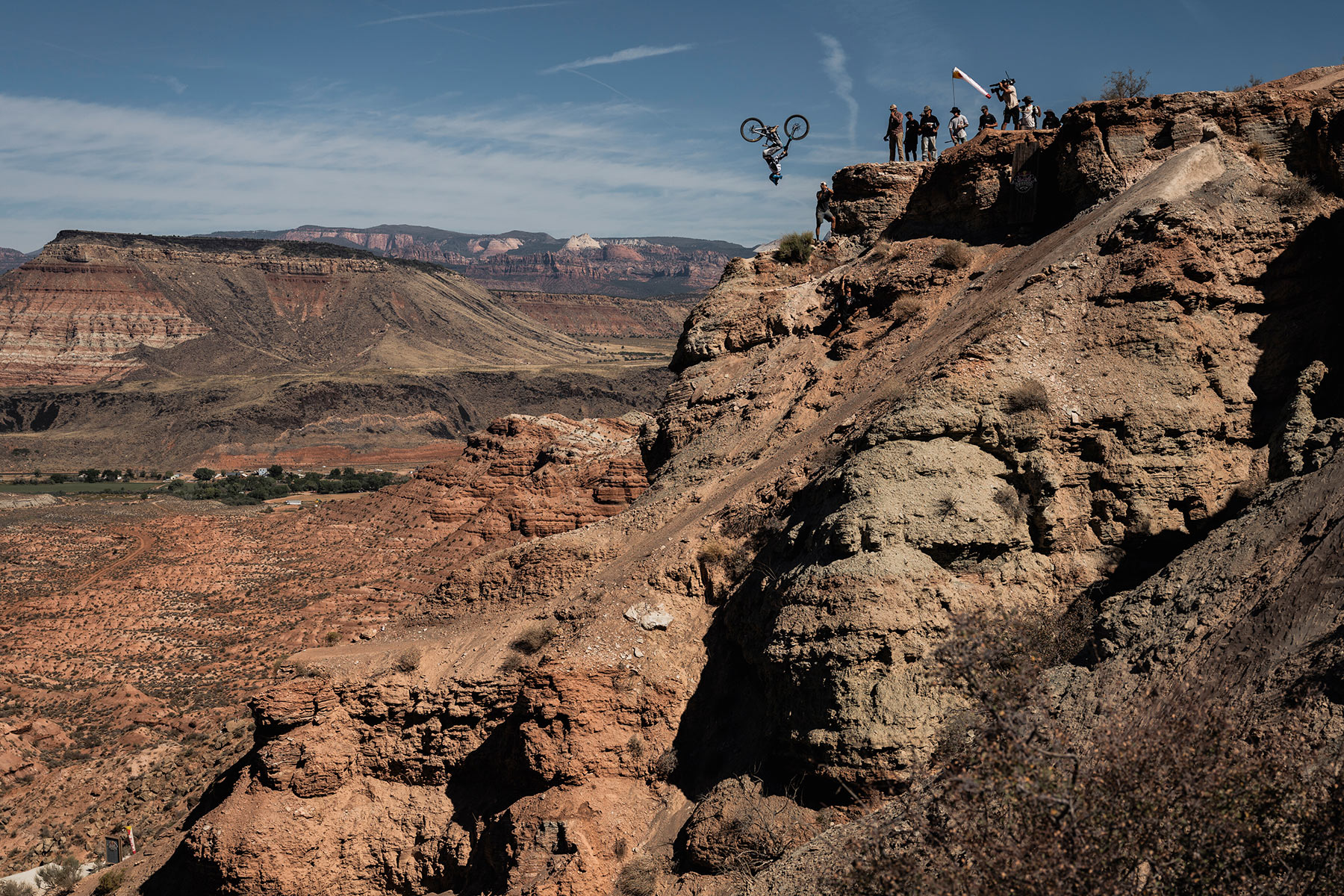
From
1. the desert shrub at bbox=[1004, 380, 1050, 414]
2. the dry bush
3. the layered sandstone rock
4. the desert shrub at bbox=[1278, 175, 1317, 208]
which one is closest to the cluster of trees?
the layered sandstone rock

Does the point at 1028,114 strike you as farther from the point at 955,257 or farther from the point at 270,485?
the point at 270,485

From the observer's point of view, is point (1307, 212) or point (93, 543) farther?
point (93, 543)

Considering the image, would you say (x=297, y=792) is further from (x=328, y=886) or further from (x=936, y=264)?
(x=936, y=264)

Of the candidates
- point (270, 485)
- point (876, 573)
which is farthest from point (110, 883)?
point (270, 485)

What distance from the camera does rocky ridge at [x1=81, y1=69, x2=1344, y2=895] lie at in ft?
30.8

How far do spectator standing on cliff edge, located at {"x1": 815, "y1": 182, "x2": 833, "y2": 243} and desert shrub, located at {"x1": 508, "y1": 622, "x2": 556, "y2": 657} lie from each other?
1256 cm

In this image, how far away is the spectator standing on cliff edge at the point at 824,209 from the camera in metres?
21.8

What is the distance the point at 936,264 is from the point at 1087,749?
12274mm

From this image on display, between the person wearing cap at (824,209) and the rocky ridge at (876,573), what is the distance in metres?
6.18

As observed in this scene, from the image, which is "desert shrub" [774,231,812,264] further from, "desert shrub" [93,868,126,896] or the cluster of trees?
the cluster of trees

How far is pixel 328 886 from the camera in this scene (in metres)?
12.7

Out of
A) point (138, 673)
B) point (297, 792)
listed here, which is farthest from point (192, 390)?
point (297, 792)

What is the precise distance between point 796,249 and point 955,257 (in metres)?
5.56

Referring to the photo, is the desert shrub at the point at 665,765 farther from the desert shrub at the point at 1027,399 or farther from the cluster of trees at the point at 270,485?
the cluster of trees at the point at 270,485
